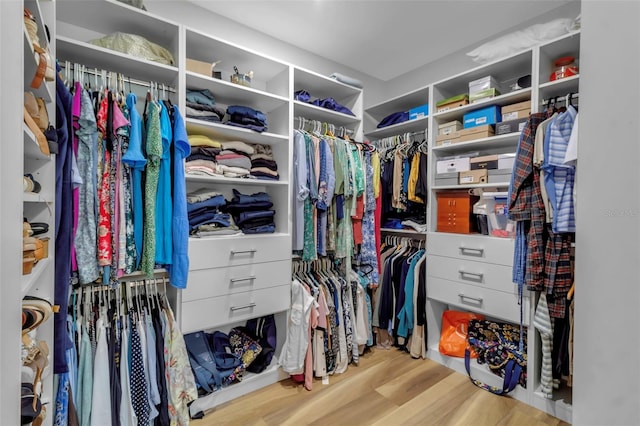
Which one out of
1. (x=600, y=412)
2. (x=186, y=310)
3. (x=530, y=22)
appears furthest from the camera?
(x=530, y=22)

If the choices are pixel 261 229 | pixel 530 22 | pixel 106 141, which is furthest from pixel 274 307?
pixel 530 22

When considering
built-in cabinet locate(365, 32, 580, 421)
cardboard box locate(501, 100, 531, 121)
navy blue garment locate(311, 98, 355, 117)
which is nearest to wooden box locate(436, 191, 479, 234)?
built-in cabinet locate(365, 32, 580, 421)

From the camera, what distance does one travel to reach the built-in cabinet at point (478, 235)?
1.75 metres

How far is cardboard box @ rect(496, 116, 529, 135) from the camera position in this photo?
1837 millimetres

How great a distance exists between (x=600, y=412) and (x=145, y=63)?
194cm

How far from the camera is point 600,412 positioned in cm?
24

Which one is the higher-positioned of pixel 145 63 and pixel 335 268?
pixel 145 63

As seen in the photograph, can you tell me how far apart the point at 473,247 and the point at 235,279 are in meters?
1.57

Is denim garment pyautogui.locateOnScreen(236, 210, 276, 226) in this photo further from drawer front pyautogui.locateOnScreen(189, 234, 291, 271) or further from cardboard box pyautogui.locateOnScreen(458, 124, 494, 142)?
cardboard box pyautogui.locateOnScreen(458, 124, 494, 142)

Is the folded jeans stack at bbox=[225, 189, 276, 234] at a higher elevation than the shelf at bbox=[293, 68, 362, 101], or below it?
below

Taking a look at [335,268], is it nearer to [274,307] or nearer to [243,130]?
[274,307]

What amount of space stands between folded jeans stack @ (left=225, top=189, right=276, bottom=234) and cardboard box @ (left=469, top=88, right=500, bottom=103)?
63.1 inches

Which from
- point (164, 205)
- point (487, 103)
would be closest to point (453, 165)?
point (487, 103)

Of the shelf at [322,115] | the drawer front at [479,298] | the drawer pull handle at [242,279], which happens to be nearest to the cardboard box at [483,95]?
the shelf at [322,115]
